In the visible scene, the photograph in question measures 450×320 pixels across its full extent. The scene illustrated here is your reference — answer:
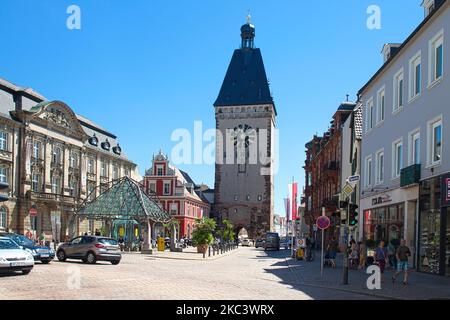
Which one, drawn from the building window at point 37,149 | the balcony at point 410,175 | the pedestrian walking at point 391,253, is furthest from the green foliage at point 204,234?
the building window at point 37,149

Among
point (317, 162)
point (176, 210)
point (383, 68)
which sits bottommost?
point (176, 210)

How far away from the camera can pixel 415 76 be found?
26750mm

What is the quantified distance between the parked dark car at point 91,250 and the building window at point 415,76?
16.5 metres

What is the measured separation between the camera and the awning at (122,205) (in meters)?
44.7

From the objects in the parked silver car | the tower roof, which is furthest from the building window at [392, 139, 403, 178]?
the tower roof

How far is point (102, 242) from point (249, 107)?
74157 millimetres

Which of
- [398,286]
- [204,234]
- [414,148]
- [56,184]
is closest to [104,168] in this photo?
[56,184]

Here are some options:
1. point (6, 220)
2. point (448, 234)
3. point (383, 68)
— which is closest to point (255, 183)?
point (6, 220)

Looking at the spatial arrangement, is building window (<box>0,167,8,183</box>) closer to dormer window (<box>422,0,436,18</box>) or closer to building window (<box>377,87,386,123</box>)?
building window (<box>377,87,386,123</box>)

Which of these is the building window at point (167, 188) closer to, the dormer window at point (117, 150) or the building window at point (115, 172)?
the dormer window at point (117, 150)

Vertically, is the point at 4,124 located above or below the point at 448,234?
above

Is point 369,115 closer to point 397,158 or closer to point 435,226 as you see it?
point 397,158
